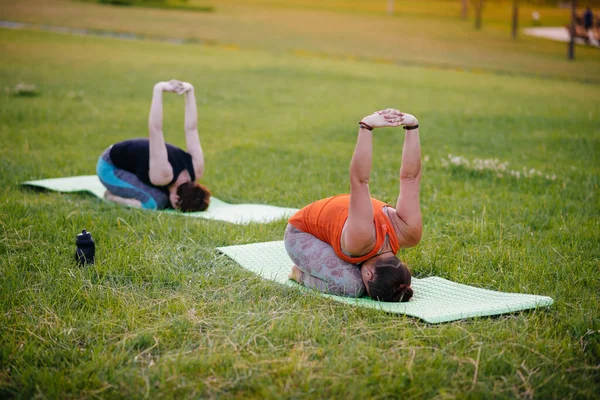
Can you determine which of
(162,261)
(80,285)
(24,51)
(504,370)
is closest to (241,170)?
(162,261)

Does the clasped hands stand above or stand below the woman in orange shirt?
above

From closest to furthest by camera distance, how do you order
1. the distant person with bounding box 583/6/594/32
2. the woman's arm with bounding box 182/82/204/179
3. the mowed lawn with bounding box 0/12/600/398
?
the mowed lawn with bounding box 0/12/600/398
the woman's arm with bounding box 182/82/204/179
the distant person with bounding box 583/6/594/32

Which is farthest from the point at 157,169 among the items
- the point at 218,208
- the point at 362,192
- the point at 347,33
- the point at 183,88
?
the point at 347,33

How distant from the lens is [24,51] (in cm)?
2114

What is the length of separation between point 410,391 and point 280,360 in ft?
2.23

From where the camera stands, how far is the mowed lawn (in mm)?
3146

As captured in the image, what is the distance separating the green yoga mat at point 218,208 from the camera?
6148mm

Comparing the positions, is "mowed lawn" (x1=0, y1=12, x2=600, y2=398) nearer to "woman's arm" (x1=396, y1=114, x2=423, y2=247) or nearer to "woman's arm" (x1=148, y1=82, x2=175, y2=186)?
"woman's arm" (x1=148, y1=82, x2=175, y2=186)

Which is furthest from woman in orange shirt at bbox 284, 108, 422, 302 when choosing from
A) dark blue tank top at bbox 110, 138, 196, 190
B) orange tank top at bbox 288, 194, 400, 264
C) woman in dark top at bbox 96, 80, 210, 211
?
dark blue tank top at bbox 110, 138, 196, 190

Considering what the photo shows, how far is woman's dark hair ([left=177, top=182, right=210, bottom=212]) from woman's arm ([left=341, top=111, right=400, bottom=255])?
105 inches

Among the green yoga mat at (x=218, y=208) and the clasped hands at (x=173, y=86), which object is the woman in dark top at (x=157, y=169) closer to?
the clasped hands at (x=173, y=86)

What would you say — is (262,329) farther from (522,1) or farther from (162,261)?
(522,1)

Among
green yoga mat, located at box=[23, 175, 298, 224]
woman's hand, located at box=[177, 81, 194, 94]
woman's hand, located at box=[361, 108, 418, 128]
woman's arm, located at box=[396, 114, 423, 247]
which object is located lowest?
green yoga mat, located at box=[23, 175, 298, 224]

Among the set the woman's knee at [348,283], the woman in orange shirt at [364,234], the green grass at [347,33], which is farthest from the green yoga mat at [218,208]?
the green grass at [347,33]
